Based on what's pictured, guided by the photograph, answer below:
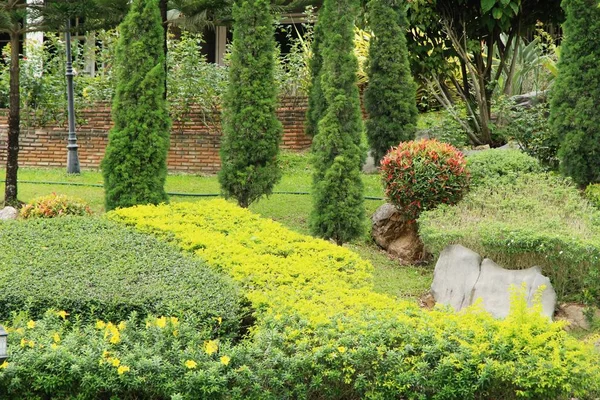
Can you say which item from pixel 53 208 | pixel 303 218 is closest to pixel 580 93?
pixel 303 218

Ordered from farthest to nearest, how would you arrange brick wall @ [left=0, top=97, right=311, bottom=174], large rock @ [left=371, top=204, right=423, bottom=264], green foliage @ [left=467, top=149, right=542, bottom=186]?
1. brick wall @ [left=0, top=97, right=311, bottom=174]
2. green foliage @ [left=467, top=149, right=542, bottom=186]
3. large rock @ [left=371, top=204, right=423, bottom=264]

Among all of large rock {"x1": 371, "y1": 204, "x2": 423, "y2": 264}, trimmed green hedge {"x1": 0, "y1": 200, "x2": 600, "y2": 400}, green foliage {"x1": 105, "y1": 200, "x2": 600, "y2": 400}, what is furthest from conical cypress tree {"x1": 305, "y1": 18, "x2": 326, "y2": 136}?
trimmed green hedge {"x1": 0, "y1": 200, "x2": 600, "y2": 400}

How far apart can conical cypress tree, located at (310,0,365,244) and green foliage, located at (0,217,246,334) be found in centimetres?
254

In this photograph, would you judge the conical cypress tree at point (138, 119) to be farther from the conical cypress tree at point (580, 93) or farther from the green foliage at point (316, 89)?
the conical cypress tree at point (580, 93)

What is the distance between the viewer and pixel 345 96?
10344 millimetres

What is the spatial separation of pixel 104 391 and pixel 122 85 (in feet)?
20.1

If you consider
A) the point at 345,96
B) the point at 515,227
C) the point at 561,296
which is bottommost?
the point at 561,296

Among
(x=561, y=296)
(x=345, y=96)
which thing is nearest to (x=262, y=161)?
(x=345, y=96)

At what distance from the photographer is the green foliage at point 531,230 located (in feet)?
27.4

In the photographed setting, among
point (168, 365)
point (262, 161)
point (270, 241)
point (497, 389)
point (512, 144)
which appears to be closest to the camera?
point (168, 365)

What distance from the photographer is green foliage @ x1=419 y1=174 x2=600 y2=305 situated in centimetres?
835

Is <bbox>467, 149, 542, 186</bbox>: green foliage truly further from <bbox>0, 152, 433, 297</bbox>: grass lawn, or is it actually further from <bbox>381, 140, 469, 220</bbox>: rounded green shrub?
<bbox>0, 152, 433, 297</bbox>: grass lawn

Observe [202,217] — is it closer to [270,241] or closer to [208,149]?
[270,241]

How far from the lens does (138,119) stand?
35.2 ft
